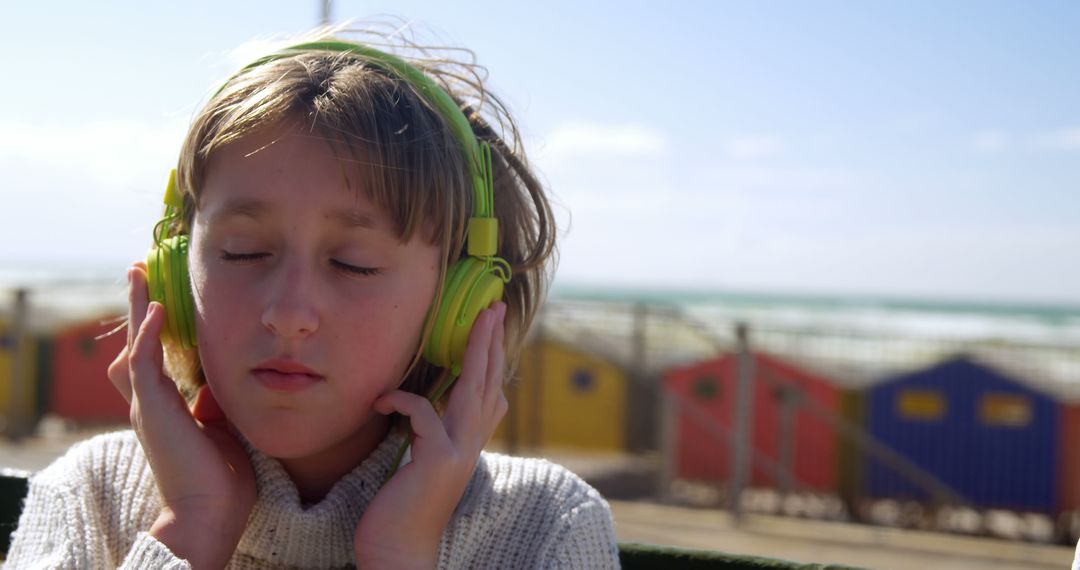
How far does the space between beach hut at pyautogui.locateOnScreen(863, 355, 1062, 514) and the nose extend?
29.2ft

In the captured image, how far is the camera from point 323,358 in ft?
5.29

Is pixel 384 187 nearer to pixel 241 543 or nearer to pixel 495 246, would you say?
pixel 495 246

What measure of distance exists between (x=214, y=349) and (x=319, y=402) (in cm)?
18

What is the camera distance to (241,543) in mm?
1825

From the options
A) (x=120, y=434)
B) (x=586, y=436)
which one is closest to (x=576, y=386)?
(x=586, y=436)

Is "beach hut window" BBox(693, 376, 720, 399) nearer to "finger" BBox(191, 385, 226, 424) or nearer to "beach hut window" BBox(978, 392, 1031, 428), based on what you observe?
"beach hut window" BBox(978, 392, 1031, 428)

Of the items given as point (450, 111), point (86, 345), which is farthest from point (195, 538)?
point (86, 345)

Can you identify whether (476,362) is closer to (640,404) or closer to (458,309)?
(458,309)

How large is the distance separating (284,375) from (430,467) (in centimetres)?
26

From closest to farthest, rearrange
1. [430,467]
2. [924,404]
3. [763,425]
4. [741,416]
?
[430,467]
[741,416]
[924,404]
[763,425]

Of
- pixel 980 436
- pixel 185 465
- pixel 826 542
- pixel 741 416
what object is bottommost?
pixel 826 542

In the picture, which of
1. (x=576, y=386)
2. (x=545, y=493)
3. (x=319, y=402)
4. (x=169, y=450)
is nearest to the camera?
(x=319, y=402)

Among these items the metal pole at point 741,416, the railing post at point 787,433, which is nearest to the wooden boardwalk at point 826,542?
the metal pole at point 741,416

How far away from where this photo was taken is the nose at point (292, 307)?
1.56 m
